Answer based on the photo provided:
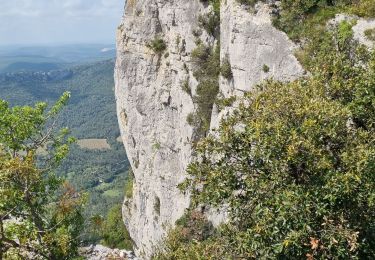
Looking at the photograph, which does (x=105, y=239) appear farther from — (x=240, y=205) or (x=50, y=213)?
(x=240, y=205)

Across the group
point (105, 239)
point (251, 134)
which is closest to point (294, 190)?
point (251, 134)

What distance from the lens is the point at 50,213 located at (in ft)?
54.9

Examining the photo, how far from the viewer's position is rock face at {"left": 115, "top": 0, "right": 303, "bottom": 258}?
27.4m

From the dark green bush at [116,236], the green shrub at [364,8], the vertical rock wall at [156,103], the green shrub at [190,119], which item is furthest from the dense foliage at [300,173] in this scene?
the dark green bush at [116,236]

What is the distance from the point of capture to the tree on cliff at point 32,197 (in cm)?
1409

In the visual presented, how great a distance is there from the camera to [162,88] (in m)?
40.7

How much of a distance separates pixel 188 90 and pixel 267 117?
24.2 m

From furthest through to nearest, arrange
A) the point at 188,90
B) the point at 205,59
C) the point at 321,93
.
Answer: the point at 188,90
the point at 205,59
the point at 321,93

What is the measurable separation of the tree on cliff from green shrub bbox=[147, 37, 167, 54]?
23.6 metres

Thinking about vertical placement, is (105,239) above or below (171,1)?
below

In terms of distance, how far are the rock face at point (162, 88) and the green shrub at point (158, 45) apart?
0.35m

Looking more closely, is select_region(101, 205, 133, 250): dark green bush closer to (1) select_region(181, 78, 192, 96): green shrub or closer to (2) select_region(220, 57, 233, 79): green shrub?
(1) select_region(181, 78, 192, 96): green shrub

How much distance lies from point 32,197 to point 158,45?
27229mm

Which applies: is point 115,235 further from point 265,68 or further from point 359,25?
point 359,25
